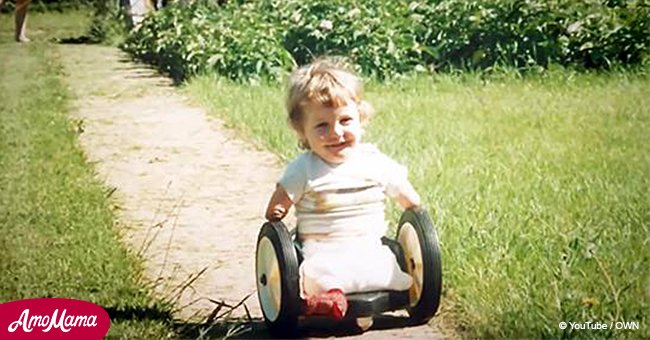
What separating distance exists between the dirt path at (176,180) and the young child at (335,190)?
0.35ft

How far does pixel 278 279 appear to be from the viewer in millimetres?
1749

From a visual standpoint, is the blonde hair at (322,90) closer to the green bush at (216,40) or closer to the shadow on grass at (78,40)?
the green bush at (216,40)

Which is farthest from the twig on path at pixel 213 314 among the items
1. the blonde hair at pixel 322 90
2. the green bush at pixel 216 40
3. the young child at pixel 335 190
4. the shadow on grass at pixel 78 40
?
the shadow on grass at pixel 78 40

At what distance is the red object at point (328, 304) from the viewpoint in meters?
1.72

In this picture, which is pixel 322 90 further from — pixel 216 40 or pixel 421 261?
pixel 216 40

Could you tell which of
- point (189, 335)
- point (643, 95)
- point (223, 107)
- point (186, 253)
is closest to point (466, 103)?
point (643, 95)

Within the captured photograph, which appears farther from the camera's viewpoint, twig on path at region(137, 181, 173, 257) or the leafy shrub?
the leafy shrub

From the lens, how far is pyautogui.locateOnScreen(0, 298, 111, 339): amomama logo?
6.09ft

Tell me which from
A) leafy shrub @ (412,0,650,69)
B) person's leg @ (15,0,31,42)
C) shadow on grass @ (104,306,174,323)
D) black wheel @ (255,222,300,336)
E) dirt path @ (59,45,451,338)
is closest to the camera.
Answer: black wheel @ (255,222,300,336)

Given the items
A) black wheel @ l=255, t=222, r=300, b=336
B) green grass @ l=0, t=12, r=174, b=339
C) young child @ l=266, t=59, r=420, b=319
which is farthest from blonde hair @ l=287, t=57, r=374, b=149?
green grass @ l=0, t=12, r=174, b=339

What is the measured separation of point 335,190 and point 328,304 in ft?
0.62

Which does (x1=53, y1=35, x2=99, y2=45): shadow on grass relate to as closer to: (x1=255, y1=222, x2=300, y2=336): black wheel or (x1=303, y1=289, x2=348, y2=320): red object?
(x1=255, y1=222, x2=300, y2=336): black wheel

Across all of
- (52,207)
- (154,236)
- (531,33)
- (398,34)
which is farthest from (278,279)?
(531,33)

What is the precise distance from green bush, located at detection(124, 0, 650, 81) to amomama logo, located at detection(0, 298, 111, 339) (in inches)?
25.6
